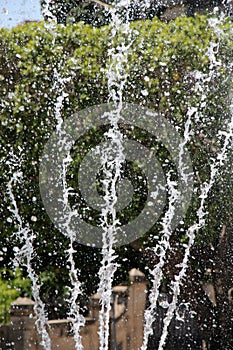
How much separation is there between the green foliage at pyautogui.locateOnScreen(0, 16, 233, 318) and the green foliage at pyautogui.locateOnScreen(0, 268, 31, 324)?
318 mm

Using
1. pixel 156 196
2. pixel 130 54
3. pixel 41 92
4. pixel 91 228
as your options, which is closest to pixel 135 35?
pixel 130 54

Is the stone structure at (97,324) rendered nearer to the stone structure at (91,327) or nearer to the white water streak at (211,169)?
the stone structure at (91,327)

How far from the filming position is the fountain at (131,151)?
11.7 ft

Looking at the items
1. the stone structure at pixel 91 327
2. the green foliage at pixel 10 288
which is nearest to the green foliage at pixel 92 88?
the green foliage at pixel 10 288

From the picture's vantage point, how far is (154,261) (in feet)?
12.5

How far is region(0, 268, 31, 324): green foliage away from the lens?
3.65 meters

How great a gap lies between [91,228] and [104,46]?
1.36 m

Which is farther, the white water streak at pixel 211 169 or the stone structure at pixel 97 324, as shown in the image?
the white water streak at pixel 211 169

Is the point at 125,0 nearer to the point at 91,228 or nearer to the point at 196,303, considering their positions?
the point at 91,228

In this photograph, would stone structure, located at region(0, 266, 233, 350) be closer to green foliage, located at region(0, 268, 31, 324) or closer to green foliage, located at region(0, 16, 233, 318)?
green foliage, located at region(0, 268, 31, 324)

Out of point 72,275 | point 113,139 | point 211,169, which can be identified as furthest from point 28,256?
point 211,169

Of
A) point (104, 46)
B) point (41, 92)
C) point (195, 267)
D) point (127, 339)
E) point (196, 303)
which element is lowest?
point (127, 339)

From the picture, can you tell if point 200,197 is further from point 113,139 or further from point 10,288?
point 10,288

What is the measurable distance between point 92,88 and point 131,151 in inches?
21.5
